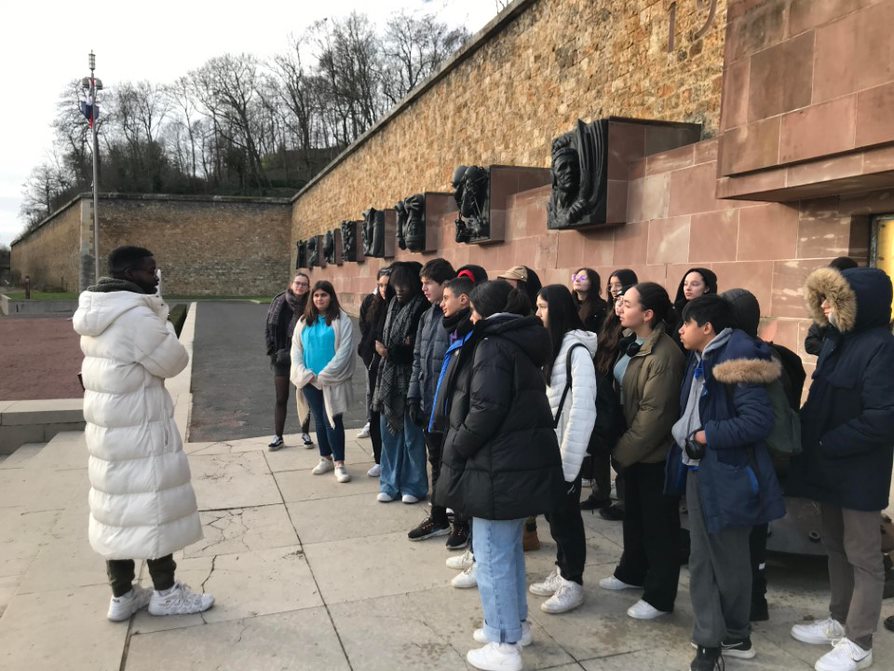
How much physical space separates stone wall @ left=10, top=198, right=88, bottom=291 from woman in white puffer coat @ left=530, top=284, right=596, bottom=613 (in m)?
44.8

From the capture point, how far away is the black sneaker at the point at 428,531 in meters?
4.55

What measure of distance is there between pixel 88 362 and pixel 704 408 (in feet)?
9.42


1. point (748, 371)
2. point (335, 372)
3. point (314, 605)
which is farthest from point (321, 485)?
point (748, 371)

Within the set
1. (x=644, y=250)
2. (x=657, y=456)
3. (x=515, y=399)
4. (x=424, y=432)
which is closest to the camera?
(x=515, y=399)

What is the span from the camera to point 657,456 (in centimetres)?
335

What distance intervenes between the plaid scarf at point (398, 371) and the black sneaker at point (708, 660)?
271 cm

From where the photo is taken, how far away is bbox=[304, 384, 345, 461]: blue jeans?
5.83 metres

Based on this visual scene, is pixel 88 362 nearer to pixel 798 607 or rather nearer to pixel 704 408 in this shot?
pixel 704 408

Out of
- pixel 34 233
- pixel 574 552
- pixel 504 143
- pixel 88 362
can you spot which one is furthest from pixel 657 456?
pixel 34 233

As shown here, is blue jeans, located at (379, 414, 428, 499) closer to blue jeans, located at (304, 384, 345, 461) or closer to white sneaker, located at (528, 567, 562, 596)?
blue jeans, located at (304, 384, 345, 461)

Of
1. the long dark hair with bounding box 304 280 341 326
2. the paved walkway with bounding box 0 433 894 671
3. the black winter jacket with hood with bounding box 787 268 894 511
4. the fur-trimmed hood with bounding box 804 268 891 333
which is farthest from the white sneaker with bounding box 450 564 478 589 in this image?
the long dark hair with bounding box 304 280 341 326

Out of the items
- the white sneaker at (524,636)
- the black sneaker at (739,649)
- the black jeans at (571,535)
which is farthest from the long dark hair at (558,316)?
the black sneaker at (739,649)

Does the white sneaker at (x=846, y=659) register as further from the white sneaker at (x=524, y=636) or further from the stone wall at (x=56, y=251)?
the stone wall at (x=56, y=251)

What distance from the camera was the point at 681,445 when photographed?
302 centimetres
